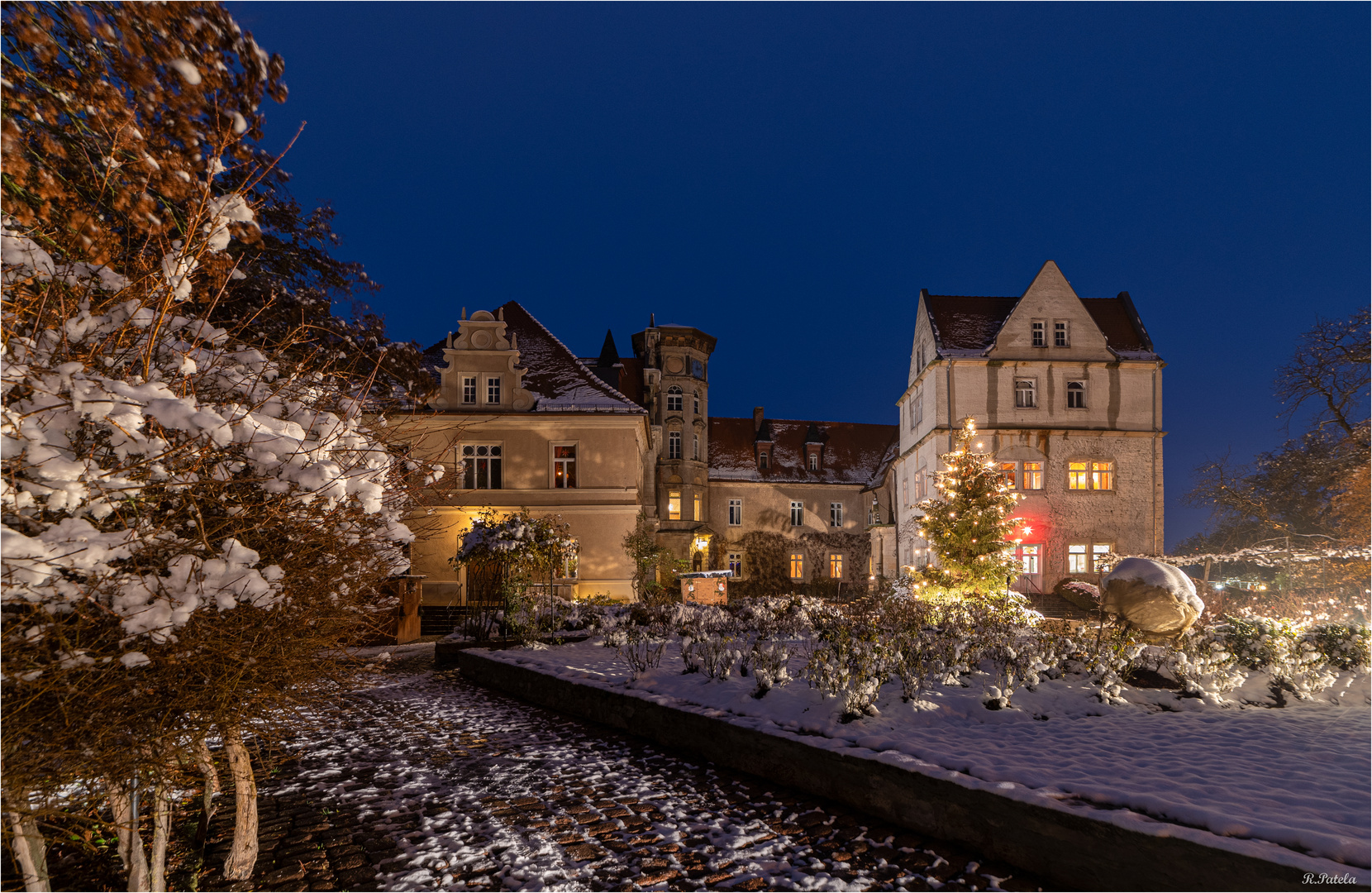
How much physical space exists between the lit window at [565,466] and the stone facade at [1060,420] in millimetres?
13313

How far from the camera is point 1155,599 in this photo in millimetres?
10203

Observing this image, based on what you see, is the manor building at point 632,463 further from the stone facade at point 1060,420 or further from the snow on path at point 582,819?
the stone facade at point 1060,420

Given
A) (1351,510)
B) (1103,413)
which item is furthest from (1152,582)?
(1103,413)

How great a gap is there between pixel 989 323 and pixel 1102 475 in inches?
293

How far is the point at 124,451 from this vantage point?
2.72 meters

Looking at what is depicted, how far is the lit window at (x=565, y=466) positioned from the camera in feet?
79.6

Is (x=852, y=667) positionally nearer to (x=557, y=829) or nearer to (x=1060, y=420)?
(x=557, y=829)

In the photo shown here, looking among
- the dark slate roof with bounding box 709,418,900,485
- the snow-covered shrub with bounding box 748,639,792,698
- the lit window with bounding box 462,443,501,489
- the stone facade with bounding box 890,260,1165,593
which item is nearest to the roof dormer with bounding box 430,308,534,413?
the lit window with bounding box 462,443,501,489

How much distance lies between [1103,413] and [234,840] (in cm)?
2955

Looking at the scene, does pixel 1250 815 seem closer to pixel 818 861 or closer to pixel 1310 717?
pixel 818 861

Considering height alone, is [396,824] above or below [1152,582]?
below

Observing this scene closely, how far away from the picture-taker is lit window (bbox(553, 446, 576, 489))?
24.2 meters

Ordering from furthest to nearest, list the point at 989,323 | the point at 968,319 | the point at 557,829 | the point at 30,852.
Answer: the point at 968,319, the point at 989,323, the point at 557,829, the point at 30,852

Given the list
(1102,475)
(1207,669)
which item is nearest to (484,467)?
(1207,669)
